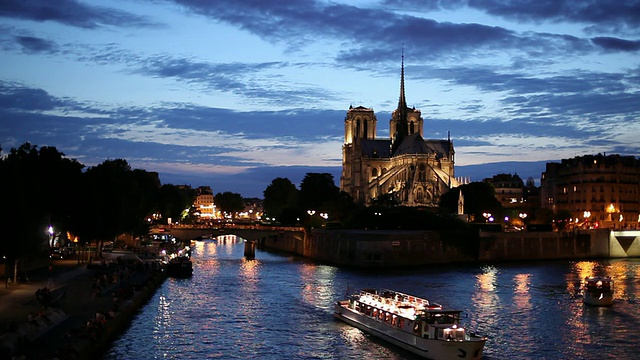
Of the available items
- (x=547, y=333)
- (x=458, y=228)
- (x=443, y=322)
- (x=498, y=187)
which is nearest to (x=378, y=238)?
(x=458, y=228)

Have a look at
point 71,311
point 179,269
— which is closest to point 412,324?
point 71,311

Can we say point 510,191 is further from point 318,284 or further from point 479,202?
point 318,284

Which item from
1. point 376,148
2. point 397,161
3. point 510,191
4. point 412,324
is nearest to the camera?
point 412,324

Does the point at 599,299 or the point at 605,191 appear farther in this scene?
the point at 605,191

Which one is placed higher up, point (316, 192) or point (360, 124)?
point (360, 124)

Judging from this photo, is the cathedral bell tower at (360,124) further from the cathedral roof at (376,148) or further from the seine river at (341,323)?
the seine river at (341,323)

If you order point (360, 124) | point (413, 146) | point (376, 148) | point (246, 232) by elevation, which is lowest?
point (246, 232)

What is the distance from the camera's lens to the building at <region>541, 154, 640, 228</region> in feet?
443

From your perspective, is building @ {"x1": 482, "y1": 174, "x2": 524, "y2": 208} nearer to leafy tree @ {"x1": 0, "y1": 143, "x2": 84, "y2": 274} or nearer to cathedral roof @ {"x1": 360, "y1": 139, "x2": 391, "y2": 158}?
cathedral roof @ {"x1": 360, "y1": 139, "x2": 391, "y2": 158}

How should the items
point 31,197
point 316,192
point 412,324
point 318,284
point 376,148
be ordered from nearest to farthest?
point 412,324 < point 31,197 < point 318,284 < point 316,192 < point 376,148

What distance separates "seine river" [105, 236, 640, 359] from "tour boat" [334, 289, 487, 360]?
0.70m

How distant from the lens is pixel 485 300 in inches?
2168

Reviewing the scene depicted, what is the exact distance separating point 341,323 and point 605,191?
102 meters

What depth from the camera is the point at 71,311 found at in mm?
40688
